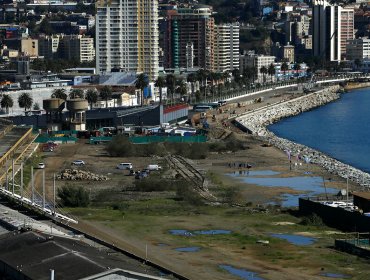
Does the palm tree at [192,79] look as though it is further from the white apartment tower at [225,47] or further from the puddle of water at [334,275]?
the puddle of water at [334,275]

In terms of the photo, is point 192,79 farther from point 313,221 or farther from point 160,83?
point 313,221

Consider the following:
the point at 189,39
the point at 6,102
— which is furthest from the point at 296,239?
the point at 189,39

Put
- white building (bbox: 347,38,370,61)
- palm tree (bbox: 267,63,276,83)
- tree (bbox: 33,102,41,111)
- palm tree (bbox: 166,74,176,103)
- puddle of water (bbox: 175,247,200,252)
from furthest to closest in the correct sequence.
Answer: white building (bbox: 347,38,370,61)
palm tree (bbox: 267,63,276,83)
palm tree (bbox: 166,74,176,103)
tree (bbox: 33,102,41,111)
puddle of water (bbox: 175,247,200,252)

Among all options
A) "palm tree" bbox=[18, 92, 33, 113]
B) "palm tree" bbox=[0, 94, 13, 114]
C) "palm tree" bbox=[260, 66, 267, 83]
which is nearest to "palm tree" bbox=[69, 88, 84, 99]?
"palm tree" bbox=[18, 92, 33, 113]

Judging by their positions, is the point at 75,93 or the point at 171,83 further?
the point at 171,83

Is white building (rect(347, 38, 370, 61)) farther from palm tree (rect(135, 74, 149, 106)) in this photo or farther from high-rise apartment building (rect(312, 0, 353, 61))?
palm tree (rect(135, 74, 149, 106))

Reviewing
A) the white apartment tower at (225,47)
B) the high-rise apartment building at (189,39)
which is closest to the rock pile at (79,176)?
the high-rise apartment building at (189,39)

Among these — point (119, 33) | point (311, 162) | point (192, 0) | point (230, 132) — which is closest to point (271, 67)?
point (119, 33)
